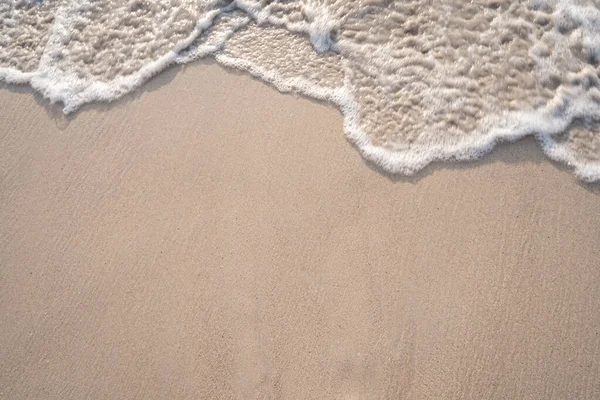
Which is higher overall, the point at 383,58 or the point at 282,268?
the point at 383,58

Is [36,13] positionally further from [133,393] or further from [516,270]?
[516,270]

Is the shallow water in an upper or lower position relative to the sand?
upper

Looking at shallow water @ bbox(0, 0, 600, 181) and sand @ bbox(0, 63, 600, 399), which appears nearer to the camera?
sand @ bbox(0, 63, 600, 399)

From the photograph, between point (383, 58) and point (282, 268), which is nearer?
point (282, 268)
